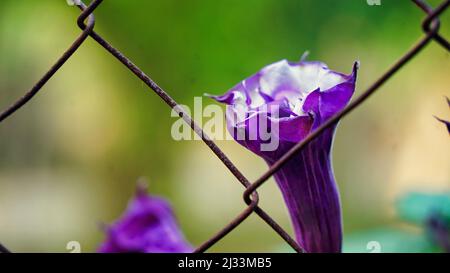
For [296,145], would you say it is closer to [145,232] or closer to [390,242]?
[145,232]

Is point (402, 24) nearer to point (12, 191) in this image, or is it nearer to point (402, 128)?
point (402, 128)

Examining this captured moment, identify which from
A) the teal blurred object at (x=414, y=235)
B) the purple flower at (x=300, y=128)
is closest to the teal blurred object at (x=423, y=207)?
the teal blurred object at (x=414, y=235)

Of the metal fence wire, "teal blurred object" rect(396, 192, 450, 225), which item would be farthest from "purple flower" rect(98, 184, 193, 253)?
"teal blurred object" rect(396, 192, 450, 225)

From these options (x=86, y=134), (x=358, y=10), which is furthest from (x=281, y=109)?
(x=86, y=134)

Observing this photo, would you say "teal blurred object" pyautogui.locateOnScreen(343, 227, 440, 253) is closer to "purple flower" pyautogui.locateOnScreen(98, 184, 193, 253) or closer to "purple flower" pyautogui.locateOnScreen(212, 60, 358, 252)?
"purple flower" pyautogui.locateOnScreen(98, 184, 193, 253)

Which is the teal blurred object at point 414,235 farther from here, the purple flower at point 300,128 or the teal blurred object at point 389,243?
the purple flower at point 300,128
